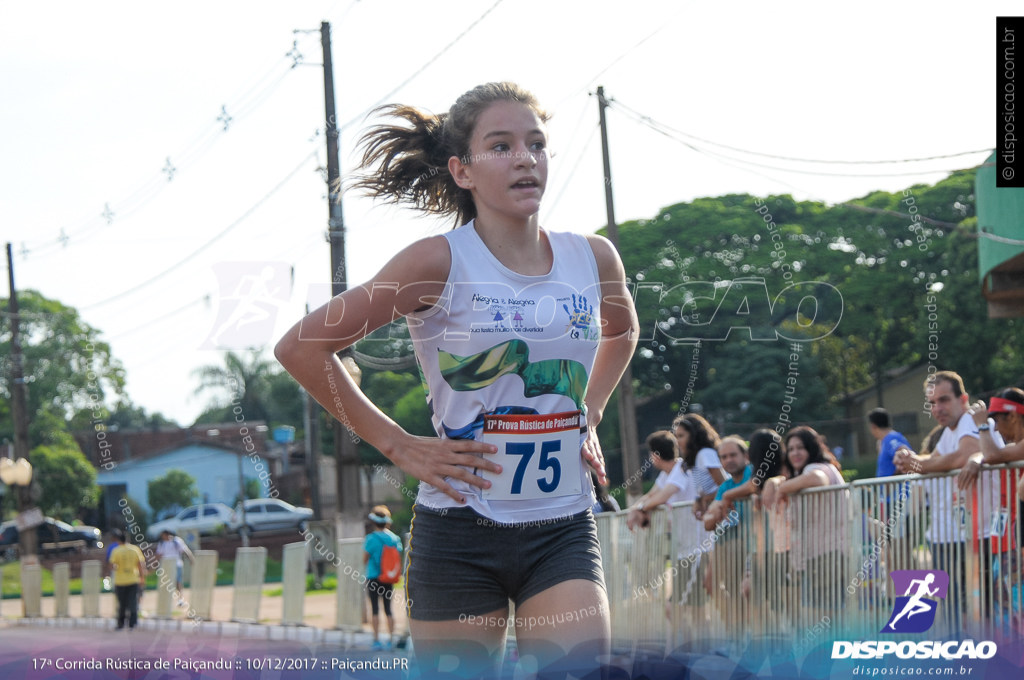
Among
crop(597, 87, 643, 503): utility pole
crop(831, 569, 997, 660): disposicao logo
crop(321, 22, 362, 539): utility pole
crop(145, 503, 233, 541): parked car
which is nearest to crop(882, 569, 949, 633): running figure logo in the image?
crop(831, 569, 997, 660): disposicao logo

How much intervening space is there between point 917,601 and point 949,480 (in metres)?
0.63

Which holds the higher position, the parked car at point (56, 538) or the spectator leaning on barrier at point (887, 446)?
the spectator leaning on barrier at point (887, 446)

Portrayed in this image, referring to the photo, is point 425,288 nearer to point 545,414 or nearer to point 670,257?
point 545,414

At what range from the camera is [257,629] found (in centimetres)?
1340

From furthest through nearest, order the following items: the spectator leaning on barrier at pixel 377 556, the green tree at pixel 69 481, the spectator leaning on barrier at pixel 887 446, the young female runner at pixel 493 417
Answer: the green tree at pixel 69 481
the spectator leaning on barrier at pixel 377 556
the spectator leaning on barrier at pixel 887 446
the young female runner at pixel 493 417

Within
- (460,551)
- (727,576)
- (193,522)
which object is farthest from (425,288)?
(193,522)

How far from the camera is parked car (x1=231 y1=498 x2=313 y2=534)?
115 feet

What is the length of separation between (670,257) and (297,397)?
2579 cm

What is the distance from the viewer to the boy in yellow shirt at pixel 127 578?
14578 millimetres

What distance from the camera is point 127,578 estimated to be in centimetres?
1463

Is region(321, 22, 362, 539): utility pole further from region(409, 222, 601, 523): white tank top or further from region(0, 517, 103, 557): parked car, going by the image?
region(0, 517, 103, 557): parked car

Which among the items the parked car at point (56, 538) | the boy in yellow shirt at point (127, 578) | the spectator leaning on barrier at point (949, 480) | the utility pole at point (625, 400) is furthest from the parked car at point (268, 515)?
the spectator leaning on barrier at point (949, 480)

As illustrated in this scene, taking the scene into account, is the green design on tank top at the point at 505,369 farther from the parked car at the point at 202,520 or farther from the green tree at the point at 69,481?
the parked car at the point at 202,520

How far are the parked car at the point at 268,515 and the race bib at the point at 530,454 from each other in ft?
108
